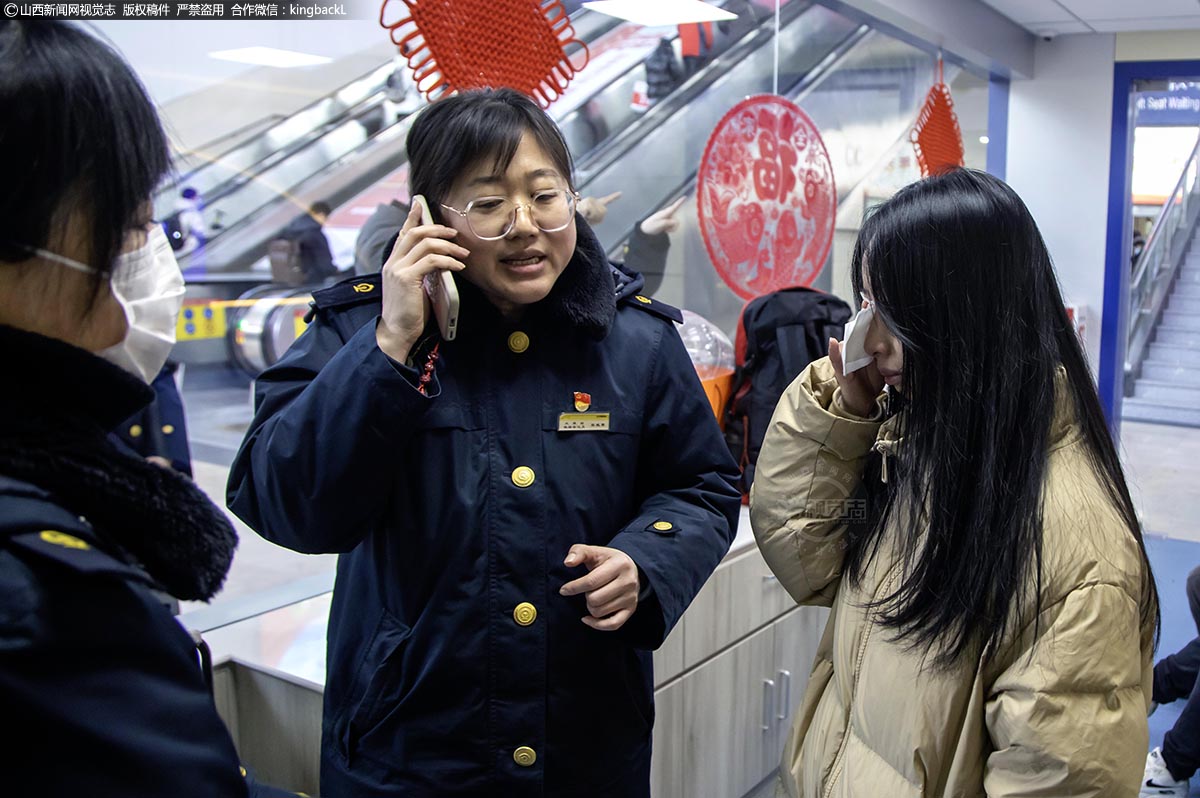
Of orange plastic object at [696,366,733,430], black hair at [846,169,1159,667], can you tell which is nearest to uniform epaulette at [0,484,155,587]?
black hair at [846,169,1159,667]

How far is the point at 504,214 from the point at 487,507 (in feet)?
1.42

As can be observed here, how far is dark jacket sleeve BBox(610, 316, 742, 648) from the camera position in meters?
1.48

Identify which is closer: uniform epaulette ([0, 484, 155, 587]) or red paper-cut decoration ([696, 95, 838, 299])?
uniform epaulette ([0, 484, 155, 587])

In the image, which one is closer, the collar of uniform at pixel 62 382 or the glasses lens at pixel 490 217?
the collar of uniform at pixel 62 382

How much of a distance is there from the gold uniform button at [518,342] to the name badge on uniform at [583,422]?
0.39ft

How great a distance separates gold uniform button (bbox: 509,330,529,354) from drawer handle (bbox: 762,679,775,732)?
189 centimetres

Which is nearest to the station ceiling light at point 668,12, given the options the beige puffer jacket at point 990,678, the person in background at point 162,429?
the person in background at point 162,429

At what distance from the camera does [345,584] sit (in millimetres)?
1530

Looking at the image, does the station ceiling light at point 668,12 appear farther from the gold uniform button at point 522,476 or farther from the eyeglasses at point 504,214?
the gold uniform button at point 522,476

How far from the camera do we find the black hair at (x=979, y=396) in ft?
4.09

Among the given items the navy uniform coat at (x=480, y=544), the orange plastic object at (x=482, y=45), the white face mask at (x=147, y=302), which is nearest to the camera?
the white face mask at (x=147, y=302)

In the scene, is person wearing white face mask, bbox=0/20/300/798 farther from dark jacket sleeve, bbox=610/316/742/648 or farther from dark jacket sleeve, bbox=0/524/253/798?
dark jacket sleeve, bbox=610/316/742/648

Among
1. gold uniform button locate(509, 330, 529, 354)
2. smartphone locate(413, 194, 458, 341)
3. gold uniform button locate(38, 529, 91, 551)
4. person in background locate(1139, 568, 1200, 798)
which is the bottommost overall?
person in background locate(1139, 568, 1200, 798)

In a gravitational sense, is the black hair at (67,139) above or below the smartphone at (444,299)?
above
